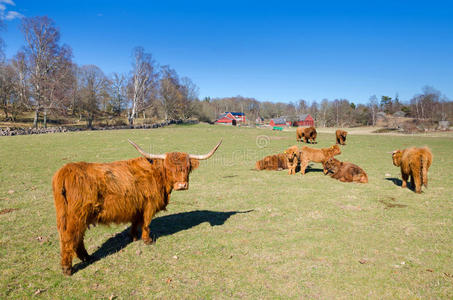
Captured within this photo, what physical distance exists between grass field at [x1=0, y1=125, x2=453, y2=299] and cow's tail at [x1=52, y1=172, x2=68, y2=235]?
0.94m

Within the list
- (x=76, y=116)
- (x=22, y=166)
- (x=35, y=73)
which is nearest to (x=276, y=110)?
(x=76, y=116)

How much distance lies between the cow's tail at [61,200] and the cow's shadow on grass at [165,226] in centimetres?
96

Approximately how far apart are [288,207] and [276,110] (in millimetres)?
122367

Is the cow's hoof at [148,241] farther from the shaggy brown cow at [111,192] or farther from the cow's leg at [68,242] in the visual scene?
the cow's leg at [68,242]

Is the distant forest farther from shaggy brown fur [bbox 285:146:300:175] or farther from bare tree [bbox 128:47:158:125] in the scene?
shaggy brown fur [bbox 285:146:300:175]

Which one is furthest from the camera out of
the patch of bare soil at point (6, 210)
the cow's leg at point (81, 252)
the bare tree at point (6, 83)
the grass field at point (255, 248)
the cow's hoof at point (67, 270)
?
the bare tree at point (6, 83)

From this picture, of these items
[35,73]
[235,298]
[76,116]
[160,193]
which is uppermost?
[35,73]

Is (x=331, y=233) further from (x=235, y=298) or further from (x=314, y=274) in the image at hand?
(x=235, y=298)

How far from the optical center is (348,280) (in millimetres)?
3846

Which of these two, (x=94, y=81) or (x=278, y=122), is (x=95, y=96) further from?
(x=278, y=122)

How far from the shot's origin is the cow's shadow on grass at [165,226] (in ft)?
15.2

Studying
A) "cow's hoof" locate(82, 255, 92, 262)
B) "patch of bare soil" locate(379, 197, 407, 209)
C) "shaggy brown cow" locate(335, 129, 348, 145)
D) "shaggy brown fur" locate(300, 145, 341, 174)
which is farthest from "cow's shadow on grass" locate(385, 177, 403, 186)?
"shaggy brown cow" locate(335, 129, 348, 145)

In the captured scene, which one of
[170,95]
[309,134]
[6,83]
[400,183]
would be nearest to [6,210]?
[400,183]

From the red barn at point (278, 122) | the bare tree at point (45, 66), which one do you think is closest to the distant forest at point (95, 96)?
the bare tree at point (45, 66)
